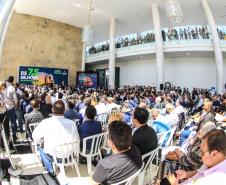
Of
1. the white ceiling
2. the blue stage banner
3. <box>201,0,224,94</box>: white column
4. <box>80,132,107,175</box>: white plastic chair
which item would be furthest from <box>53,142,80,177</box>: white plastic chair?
the blue stage banner

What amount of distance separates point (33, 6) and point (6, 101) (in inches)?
679

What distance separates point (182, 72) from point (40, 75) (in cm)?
1150

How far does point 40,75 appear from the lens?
24.3 metres

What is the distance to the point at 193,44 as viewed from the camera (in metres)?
20.8

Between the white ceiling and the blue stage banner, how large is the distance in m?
4.45

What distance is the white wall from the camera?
77.8 ft

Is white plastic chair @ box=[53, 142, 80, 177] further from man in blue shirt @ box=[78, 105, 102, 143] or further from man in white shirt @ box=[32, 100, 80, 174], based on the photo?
man in blue shirt @ box=[78, 105, 102, 143]

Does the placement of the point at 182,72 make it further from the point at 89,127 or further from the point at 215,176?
the point at 215,176

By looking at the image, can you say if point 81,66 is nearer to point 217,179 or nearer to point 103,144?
point 103,144

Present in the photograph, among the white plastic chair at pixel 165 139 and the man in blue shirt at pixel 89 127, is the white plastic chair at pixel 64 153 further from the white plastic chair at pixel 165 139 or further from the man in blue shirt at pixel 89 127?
the white plastic chair at pixel 165 139

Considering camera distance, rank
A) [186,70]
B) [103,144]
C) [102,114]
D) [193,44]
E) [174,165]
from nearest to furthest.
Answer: [174,165]
[103,144]
[102,114]
[193,44]
[186,70]

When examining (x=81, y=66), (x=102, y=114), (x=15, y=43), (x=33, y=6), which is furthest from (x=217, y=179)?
(x=81, y=66)

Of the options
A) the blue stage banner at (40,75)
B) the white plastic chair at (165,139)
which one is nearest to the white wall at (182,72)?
the blue stage banner at (40,75)

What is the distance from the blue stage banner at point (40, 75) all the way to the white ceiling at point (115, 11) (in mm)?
4452
